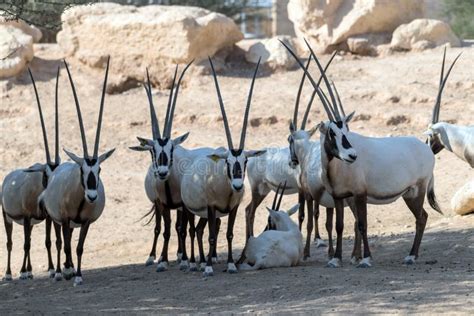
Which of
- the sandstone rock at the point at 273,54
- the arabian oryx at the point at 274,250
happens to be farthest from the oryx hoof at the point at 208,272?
the sandstone rock at the point at 273,54

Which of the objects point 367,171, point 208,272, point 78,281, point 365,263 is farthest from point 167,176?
point 365,263

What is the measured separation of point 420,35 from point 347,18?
1549 millimetres

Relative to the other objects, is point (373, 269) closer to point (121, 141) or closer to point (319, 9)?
point (121, 141)

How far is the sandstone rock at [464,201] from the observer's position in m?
15.1

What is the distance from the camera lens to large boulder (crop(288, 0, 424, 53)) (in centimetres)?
2297

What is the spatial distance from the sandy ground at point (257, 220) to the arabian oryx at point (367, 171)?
56cm

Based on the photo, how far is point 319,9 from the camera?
77.4 ft

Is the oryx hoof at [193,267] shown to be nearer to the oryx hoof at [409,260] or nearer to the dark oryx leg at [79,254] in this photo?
the dark oryx leg at [79,254]

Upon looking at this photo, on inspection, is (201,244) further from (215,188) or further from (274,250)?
(274,250)

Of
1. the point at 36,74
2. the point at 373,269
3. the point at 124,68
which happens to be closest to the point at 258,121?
the point at 124,68

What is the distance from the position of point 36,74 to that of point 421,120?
850 centimetres

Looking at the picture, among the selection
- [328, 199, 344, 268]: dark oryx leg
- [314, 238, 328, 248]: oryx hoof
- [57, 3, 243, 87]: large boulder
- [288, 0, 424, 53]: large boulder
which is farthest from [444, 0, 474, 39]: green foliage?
[328, 199, 344, 268]: dark oryx leg

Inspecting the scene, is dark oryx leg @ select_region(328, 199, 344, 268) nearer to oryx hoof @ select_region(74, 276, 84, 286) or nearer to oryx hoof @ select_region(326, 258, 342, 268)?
A: oryx hoof @ select_region(326, 258, 342, 268)

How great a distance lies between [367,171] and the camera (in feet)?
39.4
